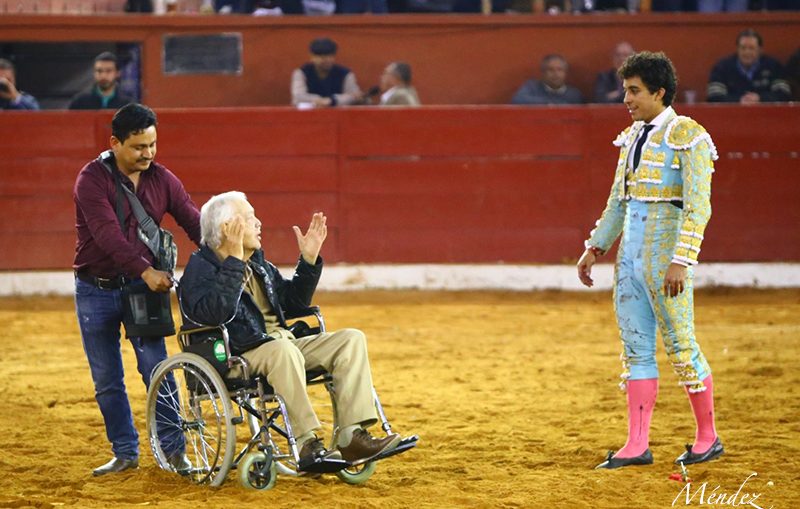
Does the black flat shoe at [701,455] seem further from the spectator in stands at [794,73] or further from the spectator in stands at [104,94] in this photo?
the spectator in stands at [794,73]

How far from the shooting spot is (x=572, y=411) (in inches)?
256

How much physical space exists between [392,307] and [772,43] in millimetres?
4667

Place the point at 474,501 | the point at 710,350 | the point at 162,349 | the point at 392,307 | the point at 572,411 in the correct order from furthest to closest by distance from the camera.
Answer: the point at 392,307, the point at 710,350, the point at 572,411, the point at 162,349, the point at 474,501

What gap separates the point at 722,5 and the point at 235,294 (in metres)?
8.76

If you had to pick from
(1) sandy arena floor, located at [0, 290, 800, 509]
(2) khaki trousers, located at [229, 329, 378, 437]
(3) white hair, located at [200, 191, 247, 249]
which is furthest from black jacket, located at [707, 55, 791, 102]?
(3) white hair, located at [200, 191, 247, 249]

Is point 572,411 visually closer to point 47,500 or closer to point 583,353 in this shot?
point 583,353

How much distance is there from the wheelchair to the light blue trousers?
946 mm

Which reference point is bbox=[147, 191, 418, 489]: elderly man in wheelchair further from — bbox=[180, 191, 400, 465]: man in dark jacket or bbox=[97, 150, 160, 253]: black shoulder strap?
bbox=[97, 150, 160, 253]: black shoulder strap

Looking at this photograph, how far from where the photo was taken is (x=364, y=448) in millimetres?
4902

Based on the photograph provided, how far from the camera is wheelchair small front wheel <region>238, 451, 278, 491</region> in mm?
4887

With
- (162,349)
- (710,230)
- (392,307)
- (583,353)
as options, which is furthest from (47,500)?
(710,230)

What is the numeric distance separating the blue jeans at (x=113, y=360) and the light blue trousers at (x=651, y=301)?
5.84 ft

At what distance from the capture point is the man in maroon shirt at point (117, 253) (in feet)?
16.8

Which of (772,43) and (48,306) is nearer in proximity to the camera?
(48,306)
